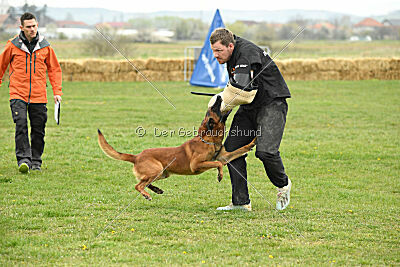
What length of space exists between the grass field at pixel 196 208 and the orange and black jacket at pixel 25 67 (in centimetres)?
132

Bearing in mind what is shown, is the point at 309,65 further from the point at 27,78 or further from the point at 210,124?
the point at 210,124

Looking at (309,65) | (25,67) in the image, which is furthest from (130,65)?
(25,67)

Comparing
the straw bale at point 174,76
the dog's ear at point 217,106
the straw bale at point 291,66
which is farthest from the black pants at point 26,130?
the straw bale at point 291,66

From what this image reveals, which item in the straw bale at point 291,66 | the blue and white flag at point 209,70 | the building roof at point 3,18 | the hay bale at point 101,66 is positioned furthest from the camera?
the building roof at point 3,18

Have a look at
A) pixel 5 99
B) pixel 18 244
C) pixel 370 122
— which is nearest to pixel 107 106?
pixel 5 99

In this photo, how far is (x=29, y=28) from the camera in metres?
7.69

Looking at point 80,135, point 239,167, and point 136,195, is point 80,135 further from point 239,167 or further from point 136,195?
point 239,167

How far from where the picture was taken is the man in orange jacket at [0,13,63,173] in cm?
781

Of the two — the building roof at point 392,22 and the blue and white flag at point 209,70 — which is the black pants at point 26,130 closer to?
the blue and white flag at point 209,70

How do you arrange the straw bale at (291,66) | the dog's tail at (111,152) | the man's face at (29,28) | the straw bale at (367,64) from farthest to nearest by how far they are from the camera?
the straw bale at (367,64) < the straw bale at (291,66) < the man's face at (29,28) < the dog's tail at (111,152)

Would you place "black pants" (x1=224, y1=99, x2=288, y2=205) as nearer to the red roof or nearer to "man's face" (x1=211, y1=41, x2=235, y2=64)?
"man's face" (x1=211, y1=41, x2=235, y2=64)

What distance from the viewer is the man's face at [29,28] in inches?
303

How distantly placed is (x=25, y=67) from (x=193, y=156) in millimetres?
3722

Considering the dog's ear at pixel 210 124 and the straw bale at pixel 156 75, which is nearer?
the dog's ear at pixel 210 124
